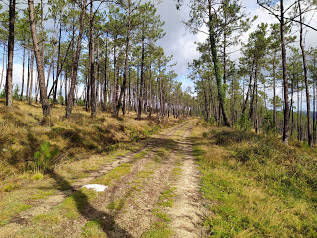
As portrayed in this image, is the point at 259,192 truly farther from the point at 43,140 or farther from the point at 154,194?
the point at 43,140

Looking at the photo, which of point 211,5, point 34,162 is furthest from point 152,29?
point 34,162

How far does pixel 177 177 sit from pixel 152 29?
23.8 meters

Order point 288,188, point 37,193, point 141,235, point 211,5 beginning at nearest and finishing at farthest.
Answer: point 141,235
point 37,193
point 288,188
point 211,5

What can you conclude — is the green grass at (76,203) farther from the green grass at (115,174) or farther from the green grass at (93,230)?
the green grass at (115,174)

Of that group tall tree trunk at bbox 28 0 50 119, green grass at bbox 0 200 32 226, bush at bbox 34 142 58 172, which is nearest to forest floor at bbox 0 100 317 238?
green grass at bbox 0 200 32 226

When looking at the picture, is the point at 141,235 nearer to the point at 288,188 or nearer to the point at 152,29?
the point at 288,188

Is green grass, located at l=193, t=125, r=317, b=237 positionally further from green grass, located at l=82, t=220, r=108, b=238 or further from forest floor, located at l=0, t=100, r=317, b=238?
green grass, located at l=82, t=220, r=108, b=238

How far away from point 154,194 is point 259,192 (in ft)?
11.3

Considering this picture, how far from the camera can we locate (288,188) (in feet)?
19.2

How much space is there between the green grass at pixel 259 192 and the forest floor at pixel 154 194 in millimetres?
22

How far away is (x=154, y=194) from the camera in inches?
181

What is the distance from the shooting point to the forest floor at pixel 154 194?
10.5 feet

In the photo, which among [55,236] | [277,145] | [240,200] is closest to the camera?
[55,236]

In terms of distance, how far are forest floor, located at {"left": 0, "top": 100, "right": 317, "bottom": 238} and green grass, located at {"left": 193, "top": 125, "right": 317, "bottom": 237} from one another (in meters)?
0.02
